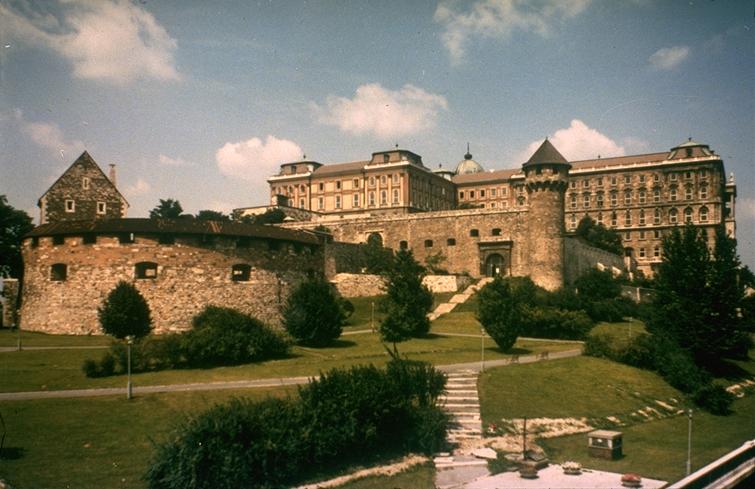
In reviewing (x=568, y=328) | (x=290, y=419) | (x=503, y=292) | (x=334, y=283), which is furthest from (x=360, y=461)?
(x=334, y=283)

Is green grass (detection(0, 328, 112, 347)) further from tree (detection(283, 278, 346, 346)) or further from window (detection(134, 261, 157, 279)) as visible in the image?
tree (detection(283, 278, 346, 346))

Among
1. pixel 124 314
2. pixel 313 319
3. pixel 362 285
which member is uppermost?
pixel 362 285

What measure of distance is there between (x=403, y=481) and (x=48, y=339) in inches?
983

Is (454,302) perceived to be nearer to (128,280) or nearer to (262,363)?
(128,280)

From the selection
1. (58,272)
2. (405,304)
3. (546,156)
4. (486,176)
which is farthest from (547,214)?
(486,176)

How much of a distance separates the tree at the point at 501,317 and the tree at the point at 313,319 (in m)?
7.84

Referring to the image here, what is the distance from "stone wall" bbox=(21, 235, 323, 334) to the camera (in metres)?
38.3

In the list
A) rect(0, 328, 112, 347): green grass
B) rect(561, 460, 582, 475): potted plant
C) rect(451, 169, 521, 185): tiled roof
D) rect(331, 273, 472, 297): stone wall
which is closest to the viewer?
rect(561, 460, 582, 475): potted plant

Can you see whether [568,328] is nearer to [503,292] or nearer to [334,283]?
[503,292]

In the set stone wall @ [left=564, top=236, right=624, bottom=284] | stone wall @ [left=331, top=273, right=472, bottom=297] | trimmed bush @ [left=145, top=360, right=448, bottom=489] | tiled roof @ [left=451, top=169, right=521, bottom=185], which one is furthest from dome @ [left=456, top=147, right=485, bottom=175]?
trimmed bush @ [left=145, top=360, right=448, bottom=489]

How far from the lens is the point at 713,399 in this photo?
29312 millimetres

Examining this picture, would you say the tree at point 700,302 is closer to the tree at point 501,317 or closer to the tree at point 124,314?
the tree at point 501,317

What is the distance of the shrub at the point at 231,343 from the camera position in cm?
2750

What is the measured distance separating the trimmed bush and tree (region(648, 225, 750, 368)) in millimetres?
20882
